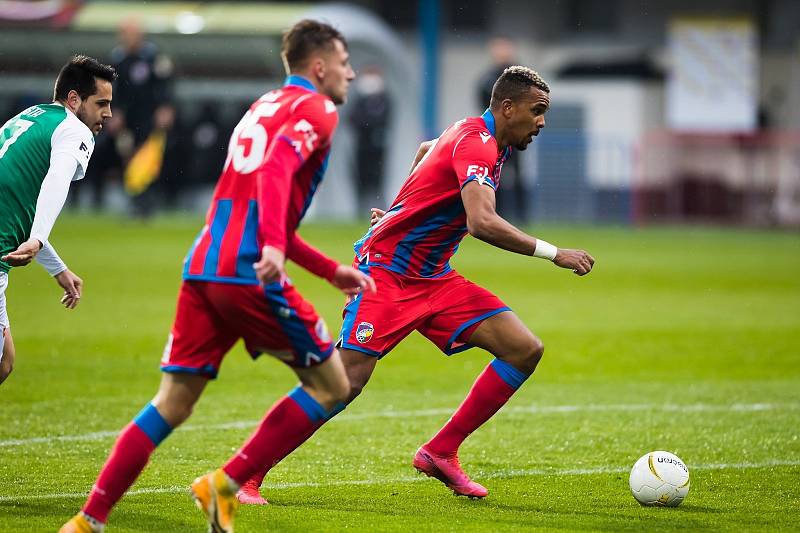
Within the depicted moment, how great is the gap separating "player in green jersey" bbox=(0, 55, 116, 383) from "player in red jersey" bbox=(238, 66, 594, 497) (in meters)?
1.45

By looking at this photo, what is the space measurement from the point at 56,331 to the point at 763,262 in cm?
1189

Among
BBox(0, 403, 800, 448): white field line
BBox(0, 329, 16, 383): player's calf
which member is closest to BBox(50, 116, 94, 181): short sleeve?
BBox(0, 329, 16, 383): player's calf

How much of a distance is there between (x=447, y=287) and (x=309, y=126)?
1743 mm

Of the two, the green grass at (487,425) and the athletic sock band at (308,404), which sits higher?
the athletic sock band at (308,404)

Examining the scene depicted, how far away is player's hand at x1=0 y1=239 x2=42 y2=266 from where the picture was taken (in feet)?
17.7

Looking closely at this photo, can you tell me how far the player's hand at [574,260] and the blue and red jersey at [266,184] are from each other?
4.24 ft

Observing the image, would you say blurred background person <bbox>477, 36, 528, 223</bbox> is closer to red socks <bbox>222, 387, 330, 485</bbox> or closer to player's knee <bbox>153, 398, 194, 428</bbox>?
red socks <bbox>222, 387, 330, 485</bbox>

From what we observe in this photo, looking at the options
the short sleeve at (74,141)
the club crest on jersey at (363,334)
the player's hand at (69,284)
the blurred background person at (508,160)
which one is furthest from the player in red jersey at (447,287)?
the blurred background person at (508,160)

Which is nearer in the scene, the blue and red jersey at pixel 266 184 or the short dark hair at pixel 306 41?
the blue and red jersey at pixel 266 184

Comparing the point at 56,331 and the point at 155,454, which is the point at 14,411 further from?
the point at 56,331

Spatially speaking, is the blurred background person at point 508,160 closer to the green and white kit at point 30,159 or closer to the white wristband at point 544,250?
the white wristband at point 544,250

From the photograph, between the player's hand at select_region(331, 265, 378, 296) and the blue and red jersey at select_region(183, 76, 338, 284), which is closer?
the blue and red jersey at select_region(183, 76, 338, 284)

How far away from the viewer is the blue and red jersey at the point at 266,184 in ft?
15.4

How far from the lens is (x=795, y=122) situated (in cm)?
3594
